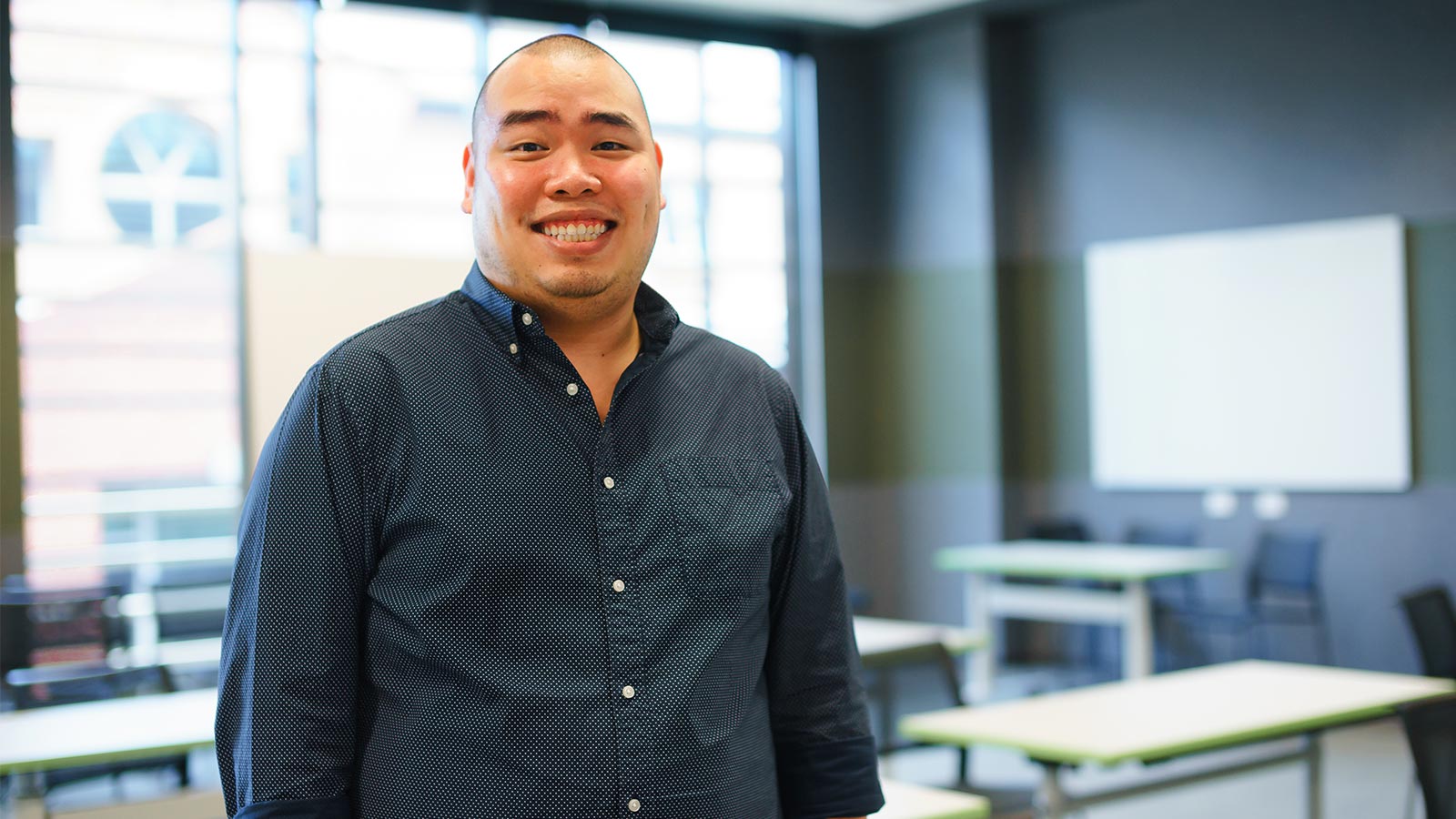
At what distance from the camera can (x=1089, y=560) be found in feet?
23.5

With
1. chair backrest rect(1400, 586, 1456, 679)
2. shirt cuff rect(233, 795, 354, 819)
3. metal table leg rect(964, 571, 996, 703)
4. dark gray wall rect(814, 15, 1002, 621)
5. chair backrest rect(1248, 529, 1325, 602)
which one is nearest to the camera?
shirt cuff rect(233, 795, 354, 819)

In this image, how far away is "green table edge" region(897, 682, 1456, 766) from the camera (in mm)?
3191

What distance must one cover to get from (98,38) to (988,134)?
203 inches

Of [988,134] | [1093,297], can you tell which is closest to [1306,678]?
[1093,297]

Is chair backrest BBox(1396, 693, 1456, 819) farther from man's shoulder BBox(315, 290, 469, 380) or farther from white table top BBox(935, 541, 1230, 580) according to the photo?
white table top BBox(935, 541, 1230, 580)

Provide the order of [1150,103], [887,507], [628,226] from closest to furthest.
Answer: [628,226] → [1150,103] → [887,507]

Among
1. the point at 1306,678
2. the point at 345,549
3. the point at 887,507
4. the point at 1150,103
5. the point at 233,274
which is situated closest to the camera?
the point at 345,549

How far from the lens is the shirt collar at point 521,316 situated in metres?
1.55

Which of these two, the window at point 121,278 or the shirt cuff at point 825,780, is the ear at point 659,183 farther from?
the window at point 121,278

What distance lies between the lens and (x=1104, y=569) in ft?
22.1

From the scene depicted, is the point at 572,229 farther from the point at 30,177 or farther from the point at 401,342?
the point at 30,177

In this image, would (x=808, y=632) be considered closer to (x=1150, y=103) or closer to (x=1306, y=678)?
(x=1306, y=678)

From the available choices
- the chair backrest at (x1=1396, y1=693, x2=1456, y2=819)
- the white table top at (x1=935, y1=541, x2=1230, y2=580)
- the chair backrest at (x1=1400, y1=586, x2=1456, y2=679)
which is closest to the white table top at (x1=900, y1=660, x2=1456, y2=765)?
the chair backrest at (x1=1396, y1=693, x2=1456, y2=819)

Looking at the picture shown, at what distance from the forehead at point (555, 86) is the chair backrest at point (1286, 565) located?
6.58 metres
